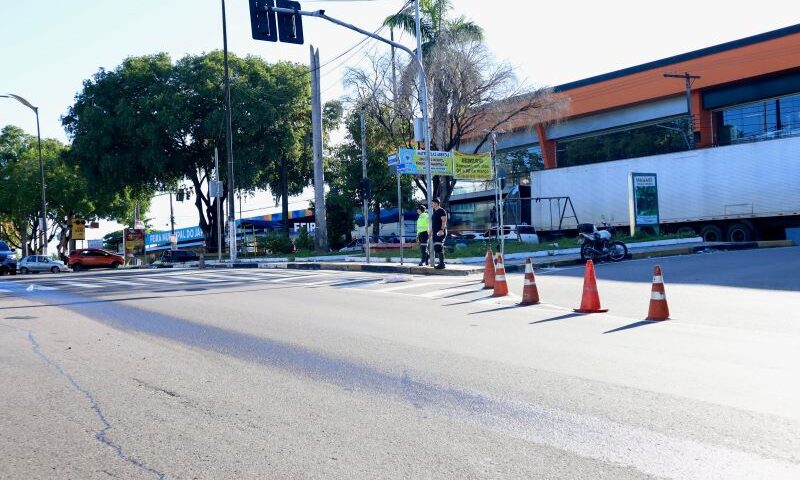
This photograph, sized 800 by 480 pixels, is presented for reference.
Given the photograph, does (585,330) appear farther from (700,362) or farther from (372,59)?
(372,59)

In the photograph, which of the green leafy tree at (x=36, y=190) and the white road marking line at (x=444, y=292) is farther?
the green leafy tree at (x=36, y=190)

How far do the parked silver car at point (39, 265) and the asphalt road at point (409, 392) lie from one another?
40535 millimetres

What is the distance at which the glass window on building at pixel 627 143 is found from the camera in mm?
43062

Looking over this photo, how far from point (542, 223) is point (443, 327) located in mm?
27933

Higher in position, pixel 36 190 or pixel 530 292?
pixel 36 190

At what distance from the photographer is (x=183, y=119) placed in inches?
1641

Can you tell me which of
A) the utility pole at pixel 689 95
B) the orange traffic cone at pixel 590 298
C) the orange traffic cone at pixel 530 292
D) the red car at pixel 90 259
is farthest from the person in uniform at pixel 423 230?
the red car at pixel 90 259

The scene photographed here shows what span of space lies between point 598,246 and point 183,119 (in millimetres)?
28251

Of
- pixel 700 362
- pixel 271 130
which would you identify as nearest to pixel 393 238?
pixel 271 130

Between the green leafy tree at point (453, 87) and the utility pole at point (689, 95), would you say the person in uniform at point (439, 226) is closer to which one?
the green leafy tree at point (453, 87)

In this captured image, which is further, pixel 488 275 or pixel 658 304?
pixel 488 275

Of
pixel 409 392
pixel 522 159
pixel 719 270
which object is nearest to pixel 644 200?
pixel 719 270

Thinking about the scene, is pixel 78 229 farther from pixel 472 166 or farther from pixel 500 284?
pixel 500 284

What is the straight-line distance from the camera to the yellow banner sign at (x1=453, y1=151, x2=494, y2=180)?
27984mm
